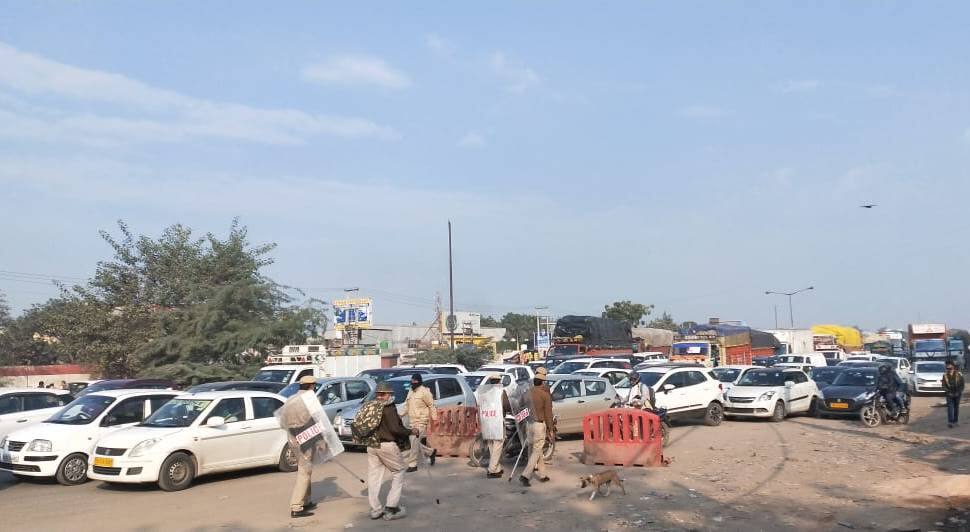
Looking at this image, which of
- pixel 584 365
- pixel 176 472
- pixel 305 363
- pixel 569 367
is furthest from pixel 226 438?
pixel 584 365

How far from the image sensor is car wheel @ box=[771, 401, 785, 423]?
73.7 ft

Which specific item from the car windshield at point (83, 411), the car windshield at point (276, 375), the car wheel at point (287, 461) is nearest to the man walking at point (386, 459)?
the car wheel at point (287, 461)

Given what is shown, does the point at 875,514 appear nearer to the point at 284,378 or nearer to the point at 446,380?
the point at 446,380

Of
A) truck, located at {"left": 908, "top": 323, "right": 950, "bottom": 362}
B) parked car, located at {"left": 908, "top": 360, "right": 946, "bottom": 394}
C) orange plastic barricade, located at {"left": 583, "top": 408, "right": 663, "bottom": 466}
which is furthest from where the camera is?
truck, located at {"left": 908, "top": 323, "right": 950, "bottom": 362}

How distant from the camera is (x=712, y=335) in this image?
4156 cm

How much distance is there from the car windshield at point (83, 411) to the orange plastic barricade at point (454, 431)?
229 inches

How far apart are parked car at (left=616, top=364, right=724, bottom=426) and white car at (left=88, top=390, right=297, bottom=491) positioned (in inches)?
392

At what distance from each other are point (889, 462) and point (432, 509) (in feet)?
27.3

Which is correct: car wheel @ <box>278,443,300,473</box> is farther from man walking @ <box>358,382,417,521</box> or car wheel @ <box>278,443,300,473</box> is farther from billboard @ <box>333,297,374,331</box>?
billboard @ <box>333,297,374,331</box>

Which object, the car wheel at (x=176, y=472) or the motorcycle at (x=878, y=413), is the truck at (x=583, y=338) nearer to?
the motorcycle at (x=878, y=413)

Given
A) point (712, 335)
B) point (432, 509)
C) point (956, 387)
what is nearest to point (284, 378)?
point (432, 509)

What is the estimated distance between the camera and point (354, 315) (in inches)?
2420

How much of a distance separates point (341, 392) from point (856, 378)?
1530 cm

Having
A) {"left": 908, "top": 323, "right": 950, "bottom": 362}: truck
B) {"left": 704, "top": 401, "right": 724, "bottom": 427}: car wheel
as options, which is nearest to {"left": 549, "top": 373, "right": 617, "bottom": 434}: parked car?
{"left": 704, "top": 401, "right": 724, "bottom": 427}: car wheel
